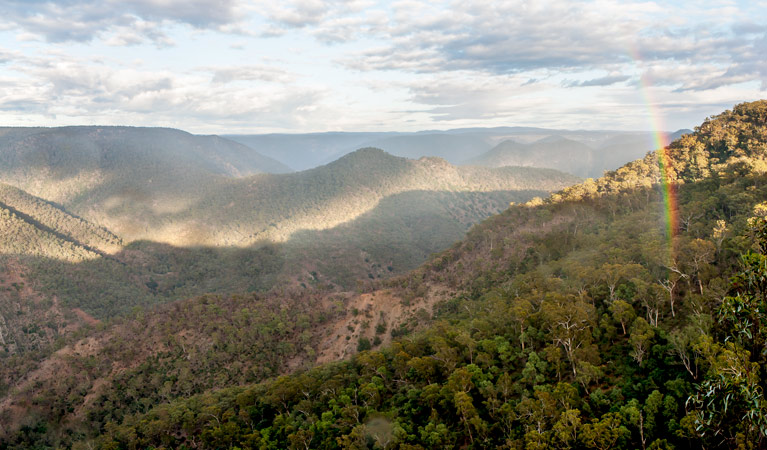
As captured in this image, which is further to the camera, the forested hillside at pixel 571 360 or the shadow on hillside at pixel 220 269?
the shadow on hillside at pixel 220 269

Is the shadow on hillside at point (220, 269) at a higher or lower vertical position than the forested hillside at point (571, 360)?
lower

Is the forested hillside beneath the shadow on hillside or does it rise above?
above

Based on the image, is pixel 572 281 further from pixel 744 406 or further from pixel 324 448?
pixel 744 406

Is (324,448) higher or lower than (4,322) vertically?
higher

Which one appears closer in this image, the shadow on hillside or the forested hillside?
the forested hillside

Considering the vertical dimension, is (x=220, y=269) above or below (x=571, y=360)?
below

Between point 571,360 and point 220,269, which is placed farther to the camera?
point 220,269

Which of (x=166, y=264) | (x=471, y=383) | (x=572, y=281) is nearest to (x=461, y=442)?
(x=471, y=383)

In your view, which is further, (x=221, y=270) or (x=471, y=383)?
(x=221, y=270)
